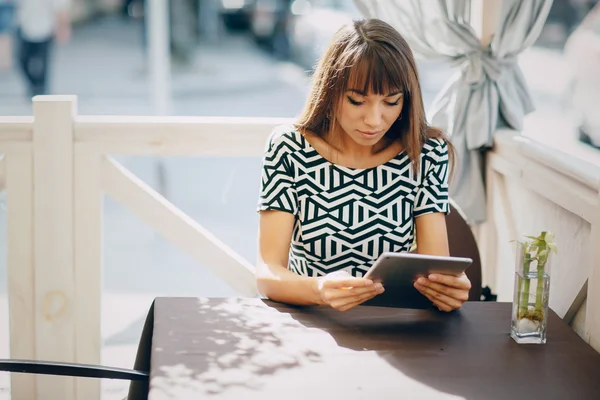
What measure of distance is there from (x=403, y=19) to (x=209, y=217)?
111 inches

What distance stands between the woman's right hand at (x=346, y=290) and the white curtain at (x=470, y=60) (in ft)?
3.78

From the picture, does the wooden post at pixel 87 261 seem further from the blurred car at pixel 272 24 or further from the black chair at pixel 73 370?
the blurred car at pixel 272 24

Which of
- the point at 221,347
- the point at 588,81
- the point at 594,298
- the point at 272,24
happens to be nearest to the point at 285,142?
the point at 221,347

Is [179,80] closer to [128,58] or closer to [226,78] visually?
[226,78]

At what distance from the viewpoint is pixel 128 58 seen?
1423 cm

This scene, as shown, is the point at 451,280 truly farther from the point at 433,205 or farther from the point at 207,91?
the point at 207,91

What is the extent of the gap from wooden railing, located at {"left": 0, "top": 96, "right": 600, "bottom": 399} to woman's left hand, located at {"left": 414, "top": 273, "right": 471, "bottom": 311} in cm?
83

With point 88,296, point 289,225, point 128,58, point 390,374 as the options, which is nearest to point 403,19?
point 289,225

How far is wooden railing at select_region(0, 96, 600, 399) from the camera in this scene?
8.32ft

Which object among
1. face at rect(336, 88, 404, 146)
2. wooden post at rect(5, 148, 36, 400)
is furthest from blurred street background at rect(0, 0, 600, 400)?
face at rect(336, 88, 404, 146)

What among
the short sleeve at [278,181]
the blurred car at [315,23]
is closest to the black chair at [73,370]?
the short sleeve at [278,181]

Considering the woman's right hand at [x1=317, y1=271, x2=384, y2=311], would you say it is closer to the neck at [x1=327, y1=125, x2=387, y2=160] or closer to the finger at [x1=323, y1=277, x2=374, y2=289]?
the finger at [x1=323, y1=277, x2=374, y2=289]

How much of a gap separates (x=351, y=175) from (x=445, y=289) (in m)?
0.43

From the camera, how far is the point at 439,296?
5.57 ft
